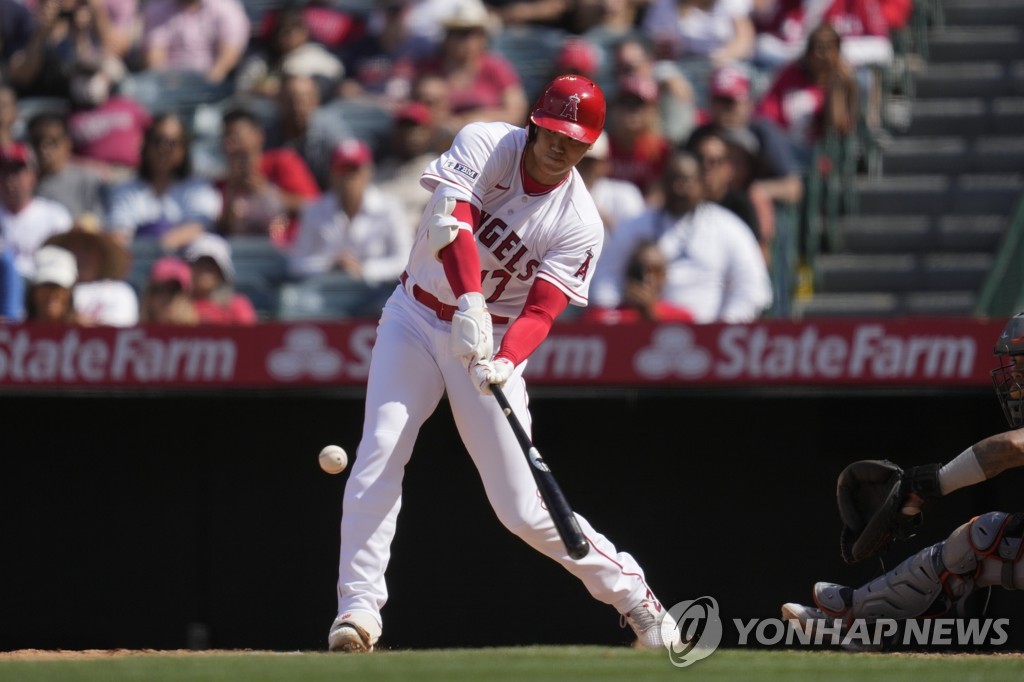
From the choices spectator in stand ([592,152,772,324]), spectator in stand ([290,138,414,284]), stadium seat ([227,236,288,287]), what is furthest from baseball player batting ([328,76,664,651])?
stadium seat ([227,236,288,287])

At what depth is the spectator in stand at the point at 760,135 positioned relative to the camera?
8969 mm

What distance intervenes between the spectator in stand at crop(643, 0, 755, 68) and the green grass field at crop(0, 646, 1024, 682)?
5.95 metres

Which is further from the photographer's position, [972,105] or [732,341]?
[972,105]

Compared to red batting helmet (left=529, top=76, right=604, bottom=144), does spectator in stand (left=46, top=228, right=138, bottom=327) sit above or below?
below

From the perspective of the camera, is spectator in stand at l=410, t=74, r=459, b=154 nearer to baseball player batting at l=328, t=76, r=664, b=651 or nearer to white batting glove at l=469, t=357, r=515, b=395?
baseball player batting at l=328, t=76, r=664, b=651

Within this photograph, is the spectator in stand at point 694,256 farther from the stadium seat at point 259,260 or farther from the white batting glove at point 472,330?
the white batting glove at point 472,330

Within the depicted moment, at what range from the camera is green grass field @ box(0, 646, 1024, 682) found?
4.21 metres

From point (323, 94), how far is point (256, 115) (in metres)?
0.70

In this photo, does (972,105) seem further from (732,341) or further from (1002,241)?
(732,341)

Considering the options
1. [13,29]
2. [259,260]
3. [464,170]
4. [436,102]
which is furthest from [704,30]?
[464,170]

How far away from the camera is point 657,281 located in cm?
793

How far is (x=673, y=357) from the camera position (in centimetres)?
675

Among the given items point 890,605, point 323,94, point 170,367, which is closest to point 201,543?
point 170,367

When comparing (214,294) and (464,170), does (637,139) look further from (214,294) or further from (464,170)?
(464,170)
